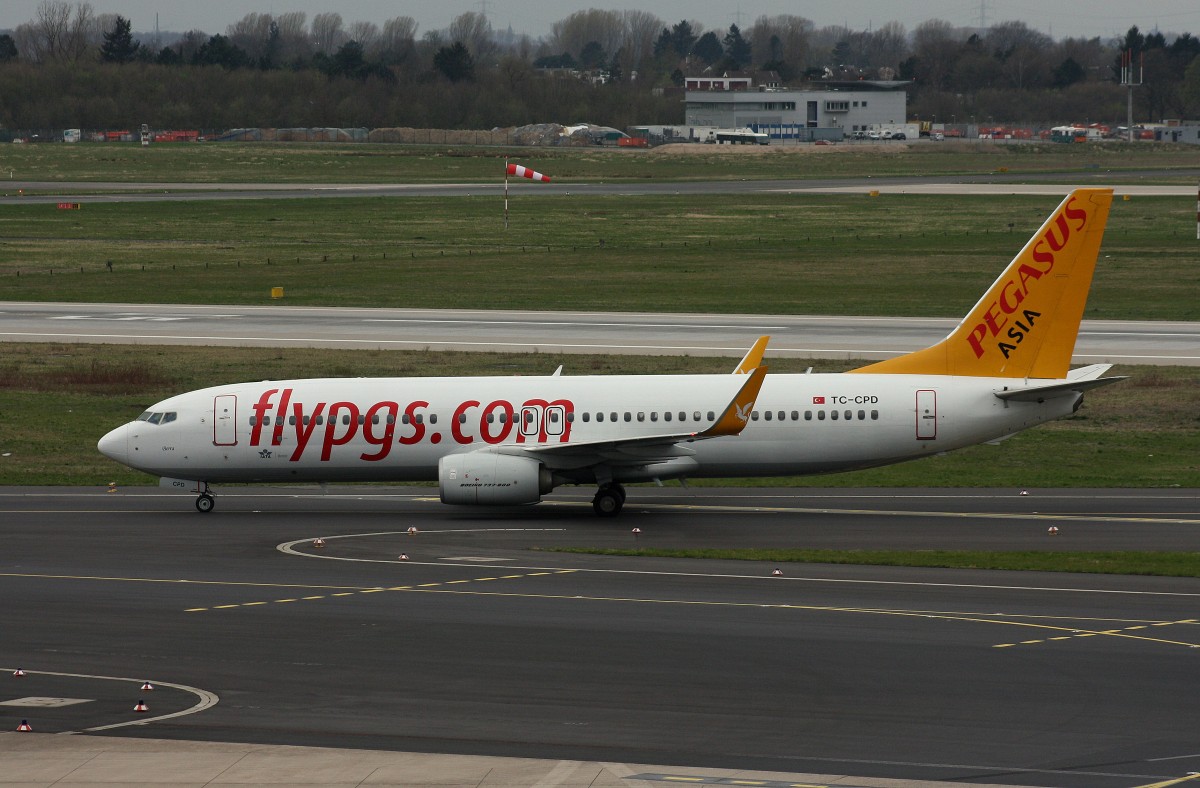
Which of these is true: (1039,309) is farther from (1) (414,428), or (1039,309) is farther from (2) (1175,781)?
(2) (1175,781)

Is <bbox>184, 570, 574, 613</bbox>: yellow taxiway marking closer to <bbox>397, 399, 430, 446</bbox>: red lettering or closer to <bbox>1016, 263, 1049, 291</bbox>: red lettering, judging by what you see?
<bbox>397, 399, 430, 446</bbox>: red lettering

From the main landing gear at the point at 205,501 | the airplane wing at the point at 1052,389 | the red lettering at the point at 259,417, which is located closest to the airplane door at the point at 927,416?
the airplane wing at the point at 1052,389

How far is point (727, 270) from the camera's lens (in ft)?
312

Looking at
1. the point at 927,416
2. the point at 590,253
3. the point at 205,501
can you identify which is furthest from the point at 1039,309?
the point at 590,253

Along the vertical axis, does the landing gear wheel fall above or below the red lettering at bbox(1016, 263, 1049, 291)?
below

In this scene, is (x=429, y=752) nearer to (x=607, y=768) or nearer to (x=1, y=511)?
(x=607, y=768)

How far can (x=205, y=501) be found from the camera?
142 ft

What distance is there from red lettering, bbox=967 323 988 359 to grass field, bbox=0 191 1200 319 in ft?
121

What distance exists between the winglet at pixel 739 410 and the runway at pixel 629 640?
2.52 metres

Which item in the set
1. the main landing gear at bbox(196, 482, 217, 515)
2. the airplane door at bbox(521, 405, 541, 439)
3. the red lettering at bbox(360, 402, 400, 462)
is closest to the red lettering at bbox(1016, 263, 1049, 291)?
the airplane door at bbox(521, 405, 541, 439)

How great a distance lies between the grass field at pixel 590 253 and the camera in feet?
278

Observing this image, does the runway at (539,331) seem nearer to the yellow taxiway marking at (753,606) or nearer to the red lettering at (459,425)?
the red lettering at (459,425)

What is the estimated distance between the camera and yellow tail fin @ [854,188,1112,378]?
4144 centimetres

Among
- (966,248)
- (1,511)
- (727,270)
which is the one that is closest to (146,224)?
(727,270)
